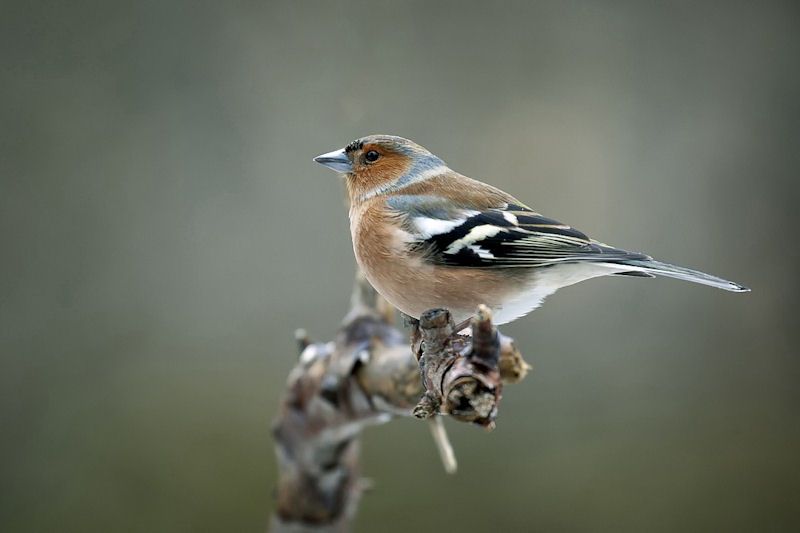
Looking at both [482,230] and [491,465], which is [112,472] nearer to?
[491,465]

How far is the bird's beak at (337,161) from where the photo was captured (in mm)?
1749

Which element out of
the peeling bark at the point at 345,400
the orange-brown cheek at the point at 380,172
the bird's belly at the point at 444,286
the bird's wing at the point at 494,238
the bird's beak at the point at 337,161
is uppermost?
the bird's beak at the point at 337,161

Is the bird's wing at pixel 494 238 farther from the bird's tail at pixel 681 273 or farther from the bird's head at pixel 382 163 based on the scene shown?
the bird's head at pixel 382 163

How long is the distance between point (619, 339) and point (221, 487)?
1694 millimetres

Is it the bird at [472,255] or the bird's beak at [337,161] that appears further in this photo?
the bird's beak at [337,161]

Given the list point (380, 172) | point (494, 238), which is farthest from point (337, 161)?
point (494, 238)

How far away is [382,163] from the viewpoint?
177 cm

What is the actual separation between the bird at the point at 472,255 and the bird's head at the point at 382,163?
93mm

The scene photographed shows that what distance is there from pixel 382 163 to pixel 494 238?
383 millimetres

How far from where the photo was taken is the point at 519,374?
129 centimetres

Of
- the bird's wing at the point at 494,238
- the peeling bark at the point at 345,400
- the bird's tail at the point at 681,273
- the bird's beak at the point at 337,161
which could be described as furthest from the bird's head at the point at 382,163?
the bird's tail at the point at 681,273

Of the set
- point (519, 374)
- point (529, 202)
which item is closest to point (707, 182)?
point (529, 202)

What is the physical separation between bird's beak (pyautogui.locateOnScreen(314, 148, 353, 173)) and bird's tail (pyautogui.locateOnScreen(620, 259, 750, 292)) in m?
0.68

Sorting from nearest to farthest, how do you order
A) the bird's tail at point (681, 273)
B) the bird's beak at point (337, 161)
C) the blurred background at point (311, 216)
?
the bird's tail at point (681, 273), the bird's beak at point (337, 161), the blurred background at point (311, 216)
